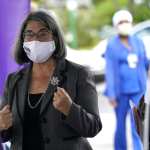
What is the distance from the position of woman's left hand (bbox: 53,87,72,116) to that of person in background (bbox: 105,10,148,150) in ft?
12.8

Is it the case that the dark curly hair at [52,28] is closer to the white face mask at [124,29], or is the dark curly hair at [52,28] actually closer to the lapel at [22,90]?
the lapel at [22,90]

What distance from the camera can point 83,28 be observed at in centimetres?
3222

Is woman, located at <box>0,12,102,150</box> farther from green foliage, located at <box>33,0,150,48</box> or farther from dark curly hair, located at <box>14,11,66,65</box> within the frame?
green foliage, located at <box>33,0,150,48</box>

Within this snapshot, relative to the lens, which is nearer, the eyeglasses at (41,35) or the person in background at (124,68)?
the eyeglasses at (41,35)

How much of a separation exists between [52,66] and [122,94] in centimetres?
380

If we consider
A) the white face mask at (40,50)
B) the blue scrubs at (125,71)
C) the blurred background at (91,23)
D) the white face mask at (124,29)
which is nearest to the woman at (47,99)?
the white face mask at (40,50)

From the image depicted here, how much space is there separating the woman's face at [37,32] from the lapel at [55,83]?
0.58 feet

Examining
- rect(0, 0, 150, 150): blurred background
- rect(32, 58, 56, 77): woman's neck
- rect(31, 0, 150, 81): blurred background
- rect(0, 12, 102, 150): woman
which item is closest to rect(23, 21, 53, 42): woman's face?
rect(0, 12, 102, 150): woman

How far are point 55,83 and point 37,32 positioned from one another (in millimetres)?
348

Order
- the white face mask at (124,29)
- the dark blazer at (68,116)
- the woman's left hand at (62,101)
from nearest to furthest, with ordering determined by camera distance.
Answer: the woman's left hand at (62,101)
the dark blazer at (68,116)
the white face mask at (124,29)

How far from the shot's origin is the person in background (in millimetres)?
7941

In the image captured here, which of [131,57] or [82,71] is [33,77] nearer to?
[82,71]

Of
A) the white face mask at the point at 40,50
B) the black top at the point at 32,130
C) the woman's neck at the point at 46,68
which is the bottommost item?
the black top at the point at 32,130

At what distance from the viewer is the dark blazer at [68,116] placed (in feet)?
13.4
